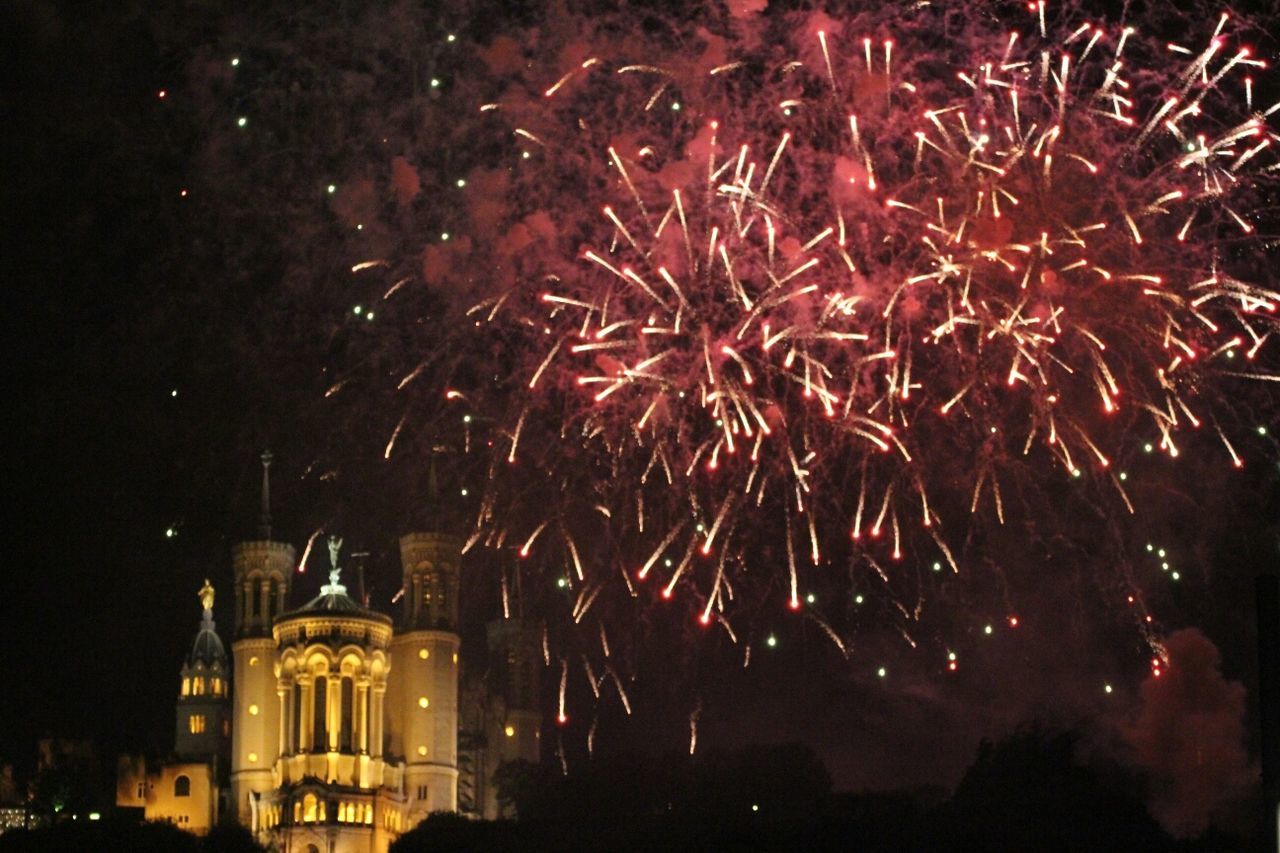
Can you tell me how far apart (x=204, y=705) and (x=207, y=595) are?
19.7 ft

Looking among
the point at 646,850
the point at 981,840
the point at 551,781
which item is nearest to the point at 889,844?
the point at 981,840

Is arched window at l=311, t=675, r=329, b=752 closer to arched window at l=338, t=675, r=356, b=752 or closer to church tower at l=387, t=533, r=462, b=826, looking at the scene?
arched window at l=338, t=675, r=356, b=752

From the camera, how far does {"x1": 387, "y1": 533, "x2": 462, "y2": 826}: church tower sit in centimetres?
10812

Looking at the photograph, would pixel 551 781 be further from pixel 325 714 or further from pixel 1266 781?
pixel 1266 781

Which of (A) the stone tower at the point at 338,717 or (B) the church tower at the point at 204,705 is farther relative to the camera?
(B) the church tower at the point at 204,705

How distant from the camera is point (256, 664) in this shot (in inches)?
4348

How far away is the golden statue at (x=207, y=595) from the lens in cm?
11906

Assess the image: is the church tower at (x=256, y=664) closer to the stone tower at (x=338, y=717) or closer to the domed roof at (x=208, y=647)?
the stone tower at (x=338, y=717)

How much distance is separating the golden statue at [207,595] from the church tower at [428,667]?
46.4 feet

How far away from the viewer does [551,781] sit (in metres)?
105

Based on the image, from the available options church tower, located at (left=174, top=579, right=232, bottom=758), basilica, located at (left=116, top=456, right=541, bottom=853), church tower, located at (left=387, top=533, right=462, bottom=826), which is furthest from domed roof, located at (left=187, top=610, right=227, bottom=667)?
church tower, located at (left=387, top=533, right=462, bottom=826)

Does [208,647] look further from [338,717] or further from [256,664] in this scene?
[338,717]

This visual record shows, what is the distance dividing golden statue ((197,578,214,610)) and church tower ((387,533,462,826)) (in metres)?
14.1

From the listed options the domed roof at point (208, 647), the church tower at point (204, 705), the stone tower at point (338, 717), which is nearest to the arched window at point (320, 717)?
the stone tower at point (338, 717)
